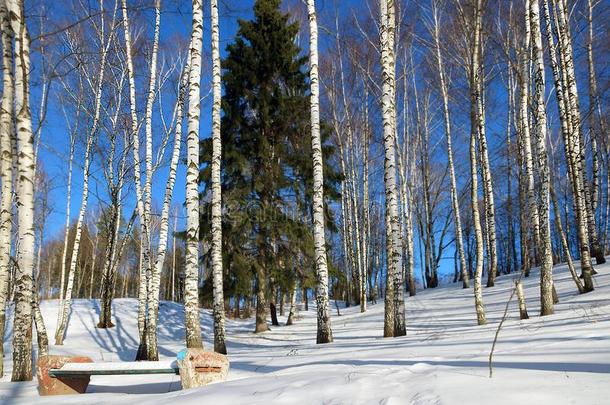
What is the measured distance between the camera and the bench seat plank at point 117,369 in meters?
4.36

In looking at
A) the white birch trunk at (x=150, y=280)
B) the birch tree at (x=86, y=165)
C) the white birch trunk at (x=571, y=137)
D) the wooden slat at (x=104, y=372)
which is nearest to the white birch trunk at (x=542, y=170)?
the white birch trunk at (x=571, y=137)

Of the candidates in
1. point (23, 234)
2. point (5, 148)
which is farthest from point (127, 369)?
point (5, 148)

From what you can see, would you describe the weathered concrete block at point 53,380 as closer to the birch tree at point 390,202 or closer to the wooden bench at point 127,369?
the wooden bench at point 127,369

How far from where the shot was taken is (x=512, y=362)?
137 inches

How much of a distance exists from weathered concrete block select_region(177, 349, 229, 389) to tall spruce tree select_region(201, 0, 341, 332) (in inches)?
347

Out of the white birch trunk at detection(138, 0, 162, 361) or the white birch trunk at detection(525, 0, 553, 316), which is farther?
the white birch trunk at detection(138, 0, 162, 361)

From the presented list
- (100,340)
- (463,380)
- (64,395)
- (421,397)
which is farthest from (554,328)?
(100,340)

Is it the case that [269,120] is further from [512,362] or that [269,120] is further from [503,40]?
[512,362]

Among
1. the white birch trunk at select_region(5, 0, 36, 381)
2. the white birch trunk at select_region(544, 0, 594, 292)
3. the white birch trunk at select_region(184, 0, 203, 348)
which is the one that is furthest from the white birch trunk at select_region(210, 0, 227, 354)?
the white birch trunk at select_region(544, 0, 594, 292)

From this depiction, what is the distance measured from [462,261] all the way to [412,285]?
2914 mm

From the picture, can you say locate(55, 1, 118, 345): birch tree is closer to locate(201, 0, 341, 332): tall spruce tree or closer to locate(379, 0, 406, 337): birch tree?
locate(201, 0, 341, 332): tall spruce tree

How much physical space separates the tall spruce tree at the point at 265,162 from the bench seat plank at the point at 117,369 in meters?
8.65

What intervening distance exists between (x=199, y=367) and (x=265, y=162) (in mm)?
10942

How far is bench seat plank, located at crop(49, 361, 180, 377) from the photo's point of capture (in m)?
4.36
